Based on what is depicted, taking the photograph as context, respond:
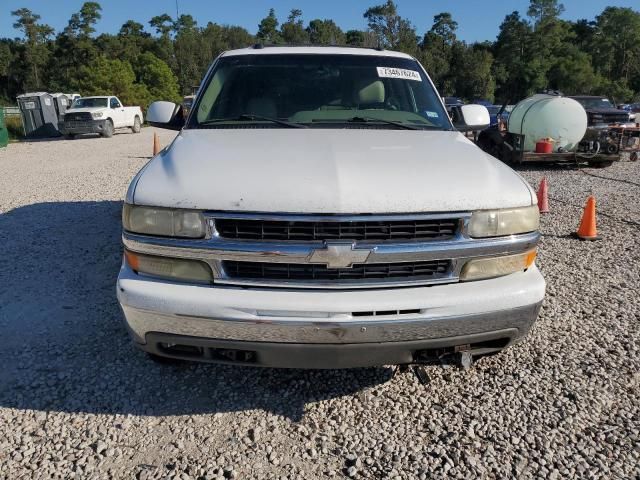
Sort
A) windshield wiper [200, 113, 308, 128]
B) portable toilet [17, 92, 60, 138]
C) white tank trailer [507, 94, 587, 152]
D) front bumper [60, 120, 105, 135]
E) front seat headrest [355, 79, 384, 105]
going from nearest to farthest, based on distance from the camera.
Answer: windshield wiper [200, 113, 308, 128] → front seat headrest [355, 79, 384, 105] → white tank trailer [507, 94, 587, 152] → front bumper [60, 120, 105, 135] → portable toilet [17, 92, 60, 138]

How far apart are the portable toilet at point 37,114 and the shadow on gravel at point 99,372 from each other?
22.4 meters

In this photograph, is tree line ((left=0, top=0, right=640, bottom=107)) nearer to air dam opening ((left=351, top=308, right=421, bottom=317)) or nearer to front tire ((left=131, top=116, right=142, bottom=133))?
front tire ((left=131, top=116, right=142, bottom=133))

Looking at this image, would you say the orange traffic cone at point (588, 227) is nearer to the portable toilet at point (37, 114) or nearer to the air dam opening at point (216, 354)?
the air dam opening at point (216, 354)

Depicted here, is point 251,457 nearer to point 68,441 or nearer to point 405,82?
point 68,441

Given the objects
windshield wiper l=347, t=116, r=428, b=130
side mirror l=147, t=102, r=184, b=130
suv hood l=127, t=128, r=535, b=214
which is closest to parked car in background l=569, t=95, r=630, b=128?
windshield wiper l=347, t=116, r=428, b=130

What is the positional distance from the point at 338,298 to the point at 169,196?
90 cm

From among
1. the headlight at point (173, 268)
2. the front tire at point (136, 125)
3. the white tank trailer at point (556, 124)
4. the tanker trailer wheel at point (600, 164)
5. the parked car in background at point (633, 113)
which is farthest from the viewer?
the front tire at point (136, 125)

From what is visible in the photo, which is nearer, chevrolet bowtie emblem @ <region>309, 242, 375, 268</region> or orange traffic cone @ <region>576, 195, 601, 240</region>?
chevrolet bowtie emblem @ <region>309, 242, 375, 268</region>

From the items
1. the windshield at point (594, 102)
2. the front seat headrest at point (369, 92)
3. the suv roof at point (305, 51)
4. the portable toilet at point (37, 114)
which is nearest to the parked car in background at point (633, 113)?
the windshield at point (594, 102)

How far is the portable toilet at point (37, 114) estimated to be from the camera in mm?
23031

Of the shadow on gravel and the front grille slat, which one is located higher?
the front grille slat

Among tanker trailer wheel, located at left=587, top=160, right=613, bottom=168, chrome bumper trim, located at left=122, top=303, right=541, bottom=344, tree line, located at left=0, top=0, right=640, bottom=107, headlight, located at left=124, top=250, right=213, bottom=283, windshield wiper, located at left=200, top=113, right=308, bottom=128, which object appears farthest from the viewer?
tree line, located at left=0, top=0, right=640, bottom=107

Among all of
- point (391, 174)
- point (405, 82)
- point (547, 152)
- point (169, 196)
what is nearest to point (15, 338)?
point (169, 196)

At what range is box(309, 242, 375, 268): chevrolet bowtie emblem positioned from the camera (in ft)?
7.07
